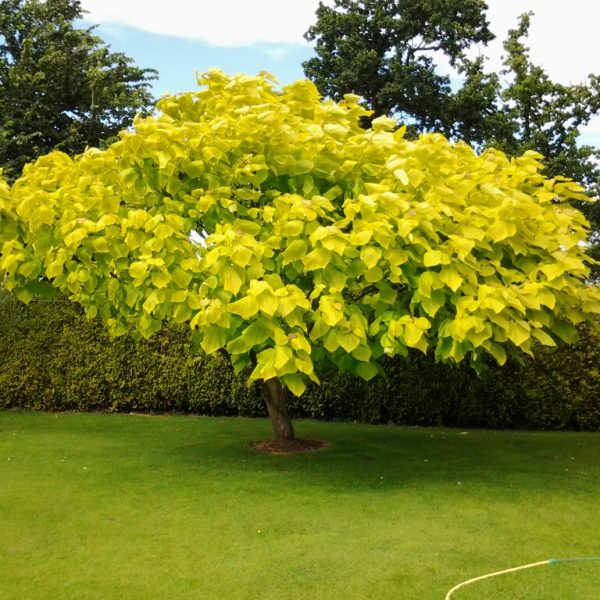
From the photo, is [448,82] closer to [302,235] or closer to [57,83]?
[57,83]

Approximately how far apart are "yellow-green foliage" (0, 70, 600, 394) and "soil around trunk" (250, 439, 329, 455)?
1528 mm

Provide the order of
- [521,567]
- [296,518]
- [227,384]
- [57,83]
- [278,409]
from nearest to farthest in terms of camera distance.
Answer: [521,567]
[296,518]
[278,409]
[227,384]
[57,83]

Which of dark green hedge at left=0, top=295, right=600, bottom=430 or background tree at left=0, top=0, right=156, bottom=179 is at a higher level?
background tree at left=0, top=0, right=156, bottom=179

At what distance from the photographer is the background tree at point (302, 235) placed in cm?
A: 508

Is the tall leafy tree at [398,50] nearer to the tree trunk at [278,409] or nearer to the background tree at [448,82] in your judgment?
the background tree at [448,82]

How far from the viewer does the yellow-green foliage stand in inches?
200

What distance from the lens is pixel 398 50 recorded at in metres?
23.1

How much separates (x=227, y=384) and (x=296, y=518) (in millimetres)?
5960

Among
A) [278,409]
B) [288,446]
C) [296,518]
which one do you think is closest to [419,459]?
[288,446]

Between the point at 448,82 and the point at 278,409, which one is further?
the point at 448,82

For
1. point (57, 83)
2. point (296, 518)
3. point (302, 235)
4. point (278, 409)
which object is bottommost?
point (296, 518)

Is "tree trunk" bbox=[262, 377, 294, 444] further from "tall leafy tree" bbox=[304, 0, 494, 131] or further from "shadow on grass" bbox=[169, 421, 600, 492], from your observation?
"tall leafy tree" bbox=[304, 0, 494, 131]

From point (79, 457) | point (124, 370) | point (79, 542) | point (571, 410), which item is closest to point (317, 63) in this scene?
point (124, 370)

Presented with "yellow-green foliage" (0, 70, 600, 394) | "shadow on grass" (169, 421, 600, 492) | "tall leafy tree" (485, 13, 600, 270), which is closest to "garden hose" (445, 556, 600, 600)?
"yellow-green foliage" (0, 70, 600, 394)
